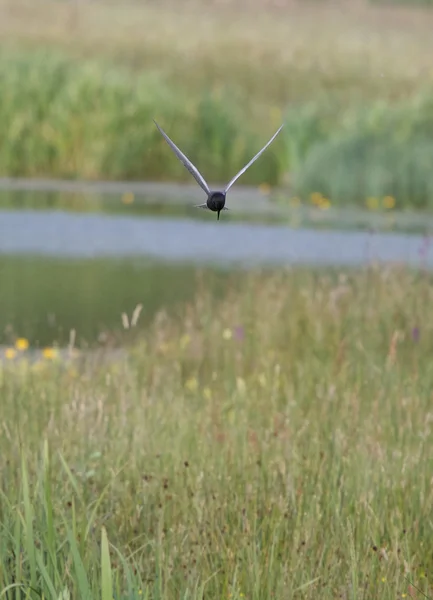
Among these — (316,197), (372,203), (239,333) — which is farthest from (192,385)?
(316,197)

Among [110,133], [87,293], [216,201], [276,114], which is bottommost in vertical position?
[87,293]

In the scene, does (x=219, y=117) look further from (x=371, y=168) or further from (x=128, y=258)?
(x=128, y=258)

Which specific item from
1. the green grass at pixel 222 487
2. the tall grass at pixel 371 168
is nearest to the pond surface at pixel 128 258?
the tall grass at pixel 371 168

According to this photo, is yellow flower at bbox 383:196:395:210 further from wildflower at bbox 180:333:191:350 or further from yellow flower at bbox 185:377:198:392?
yellow flower at bbox 185:377:198:392

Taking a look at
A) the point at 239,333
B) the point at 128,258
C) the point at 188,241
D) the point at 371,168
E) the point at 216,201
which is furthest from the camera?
the point at 371,168

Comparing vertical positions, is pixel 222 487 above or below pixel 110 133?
below

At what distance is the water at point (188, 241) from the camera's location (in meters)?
13.4

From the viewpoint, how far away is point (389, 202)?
1623 centimetres

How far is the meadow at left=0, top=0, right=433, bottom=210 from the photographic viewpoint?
669 inches

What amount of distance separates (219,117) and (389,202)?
4.65m

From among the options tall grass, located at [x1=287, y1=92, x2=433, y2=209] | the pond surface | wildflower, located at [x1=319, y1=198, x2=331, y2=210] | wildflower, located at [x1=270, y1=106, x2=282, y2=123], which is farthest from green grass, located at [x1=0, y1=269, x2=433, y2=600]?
wildflower, located at [x1=270, y1=106, x2=282, y2=123]

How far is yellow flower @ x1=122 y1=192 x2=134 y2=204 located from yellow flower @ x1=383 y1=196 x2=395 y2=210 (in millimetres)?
3223

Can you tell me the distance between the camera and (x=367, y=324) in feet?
23.3

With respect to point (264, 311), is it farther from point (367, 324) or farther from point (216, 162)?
point (216, 162)
